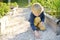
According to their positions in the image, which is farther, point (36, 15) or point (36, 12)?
point (36, 15)

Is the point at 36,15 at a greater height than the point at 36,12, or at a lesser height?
lesser

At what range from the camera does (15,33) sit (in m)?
8.25

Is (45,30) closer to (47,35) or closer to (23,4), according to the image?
(47,35)

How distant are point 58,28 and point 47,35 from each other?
0.52 metres

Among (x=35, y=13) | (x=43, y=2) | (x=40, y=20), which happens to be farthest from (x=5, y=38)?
(x=43, y=2)

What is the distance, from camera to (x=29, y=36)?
25.3 feet

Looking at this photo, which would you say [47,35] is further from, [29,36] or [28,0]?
[28,0]

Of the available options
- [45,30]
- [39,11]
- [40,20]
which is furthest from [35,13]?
[45,30]

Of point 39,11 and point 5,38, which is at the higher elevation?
point 39,11

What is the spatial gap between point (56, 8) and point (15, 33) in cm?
239

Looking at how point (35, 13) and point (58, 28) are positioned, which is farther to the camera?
point (58, 28)

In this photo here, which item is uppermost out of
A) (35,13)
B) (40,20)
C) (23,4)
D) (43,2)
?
(35,13)

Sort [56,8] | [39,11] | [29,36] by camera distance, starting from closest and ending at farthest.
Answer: [39,11] < [29,36] < [56,8]

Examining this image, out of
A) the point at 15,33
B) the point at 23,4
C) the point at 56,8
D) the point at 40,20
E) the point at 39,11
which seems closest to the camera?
the point at 39,11
